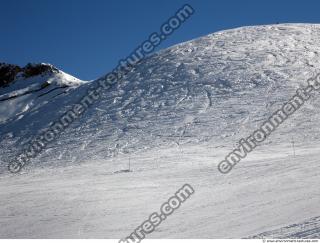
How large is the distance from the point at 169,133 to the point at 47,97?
2543cm

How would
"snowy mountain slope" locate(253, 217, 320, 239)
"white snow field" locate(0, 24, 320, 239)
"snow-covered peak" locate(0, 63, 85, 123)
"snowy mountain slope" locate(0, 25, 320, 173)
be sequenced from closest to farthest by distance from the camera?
"snowy mountain slope" locate(253, 217, 320, 239)
"white snow field" locate(0, 24, 320, 239)
"snowy mountain slope" locate(0, 25, 320, 173)
"snow-covered peak" locate(0, 63, 85, 123)

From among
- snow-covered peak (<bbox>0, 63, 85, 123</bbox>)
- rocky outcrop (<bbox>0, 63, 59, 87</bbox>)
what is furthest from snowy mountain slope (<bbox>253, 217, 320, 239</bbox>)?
rocky outcrop (<bbox>0, 63, 59, 87</bbox>)

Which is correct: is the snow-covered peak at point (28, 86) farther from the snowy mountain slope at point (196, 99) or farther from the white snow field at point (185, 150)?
the snowy mountain slope at point (196, 99)

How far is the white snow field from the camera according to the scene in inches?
403

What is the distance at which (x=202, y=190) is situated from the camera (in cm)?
1287

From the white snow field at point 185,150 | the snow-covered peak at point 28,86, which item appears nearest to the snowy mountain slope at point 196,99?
the white snow field at point 185,150

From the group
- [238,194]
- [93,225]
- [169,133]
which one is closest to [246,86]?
[169,133]

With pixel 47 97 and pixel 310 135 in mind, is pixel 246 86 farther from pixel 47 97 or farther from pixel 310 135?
pixel 47 97

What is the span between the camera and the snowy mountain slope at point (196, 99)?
25969 millimetres

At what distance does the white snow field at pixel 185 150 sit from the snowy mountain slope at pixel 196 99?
0.38 feet

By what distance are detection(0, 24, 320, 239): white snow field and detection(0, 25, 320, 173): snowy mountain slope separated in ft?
0.38

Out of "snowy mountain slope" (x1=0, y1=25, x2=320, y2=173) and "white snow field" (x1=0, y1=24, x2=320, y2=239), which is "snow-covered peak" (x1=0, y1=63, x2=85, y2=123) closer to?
"white snow field" (x1=0, y1=24, x2=320, y2=239)

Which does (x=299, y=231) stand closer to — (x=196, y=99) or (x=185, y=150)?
(x=185, y=150)

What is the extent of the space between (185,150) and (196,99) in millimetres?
11353
